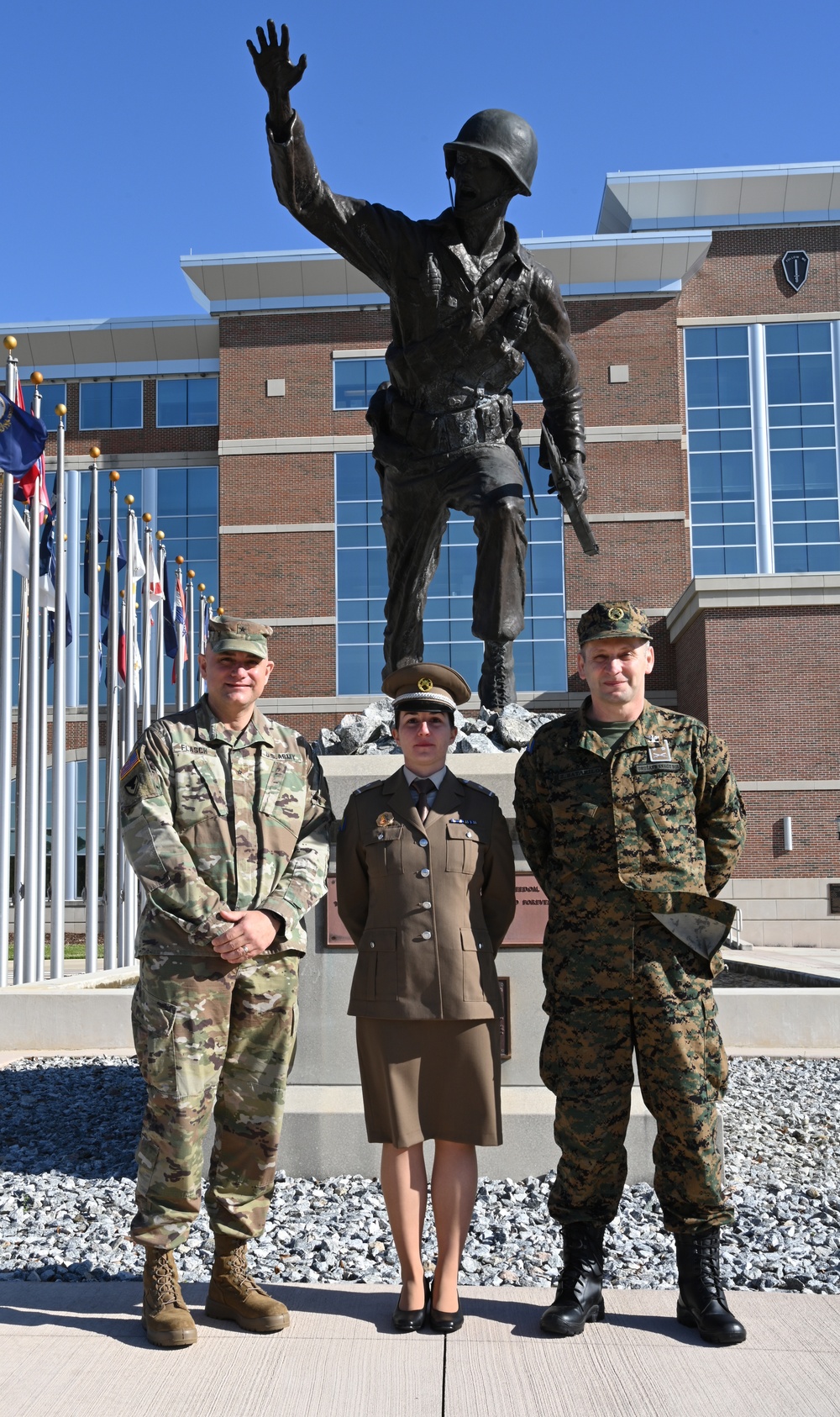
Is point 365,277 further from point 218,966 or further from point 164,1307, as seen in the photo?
point 164,1307

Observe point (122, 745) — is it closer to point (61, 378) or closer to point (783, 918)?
point (783, 918)

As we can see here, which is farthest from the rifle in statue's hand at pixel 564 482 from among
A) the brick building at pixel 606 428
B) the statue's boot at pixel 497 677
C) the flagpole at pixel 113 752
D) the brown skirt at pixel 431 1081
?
the brick building at pixel 606 428

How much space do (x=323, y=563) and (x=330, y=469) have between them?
9.57ft

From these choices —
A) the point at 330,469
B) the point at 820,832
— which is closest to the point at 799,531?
the point at 820,832

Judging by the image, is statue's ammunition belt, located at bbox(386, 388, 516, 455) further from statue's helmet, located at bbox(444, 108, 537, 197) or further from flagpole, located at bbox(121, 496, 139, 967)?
flagpole, located at bbox(121, 496, 139, 967)

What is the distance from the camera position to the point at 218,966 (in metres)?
3.61

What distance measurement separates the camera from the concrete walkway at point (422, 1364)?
10.0 ft

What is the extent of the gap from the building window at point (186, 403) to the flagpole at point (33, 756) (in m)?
25.9

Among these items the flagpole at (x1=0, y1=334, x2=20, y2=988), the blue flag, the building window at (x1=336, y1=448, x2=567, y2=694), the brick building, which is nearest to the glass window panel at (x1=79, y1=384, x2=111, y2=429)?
the brick building

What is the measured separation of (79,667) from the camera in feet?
117

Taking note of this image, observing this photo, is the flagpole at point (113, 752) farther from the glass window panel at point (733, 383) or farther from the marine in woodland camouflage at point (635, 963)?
the glass window panel at point (733, 383)

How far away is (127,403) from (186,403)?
1999 mm

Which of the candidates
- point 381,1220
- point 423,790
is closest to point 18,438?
point 381,1220

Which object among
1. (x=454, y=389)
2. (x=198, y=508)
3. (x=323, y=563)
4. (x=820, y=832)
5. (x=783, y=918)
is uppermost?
(x=198, y=508)
